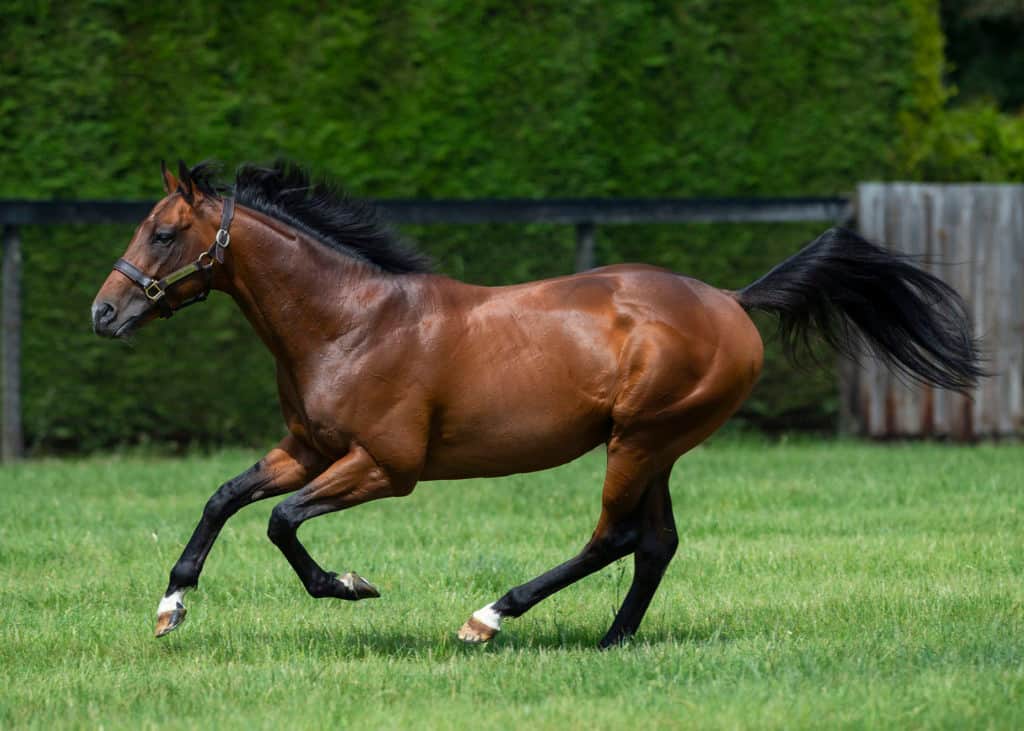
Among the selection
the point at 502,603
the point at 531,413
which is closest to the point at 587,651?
the point at 502,603

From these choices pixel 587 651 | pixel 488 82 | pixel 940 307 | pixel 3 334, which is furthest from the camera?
pixel 488 82

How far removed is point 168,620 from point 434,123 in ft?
22.6

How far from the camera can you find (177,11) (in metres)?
11.4

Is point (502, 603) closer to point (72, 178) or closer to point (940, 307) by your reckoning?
point (940, 307)

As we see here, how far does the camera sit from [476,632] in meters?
5.79

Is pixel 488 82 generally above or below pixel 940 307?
above

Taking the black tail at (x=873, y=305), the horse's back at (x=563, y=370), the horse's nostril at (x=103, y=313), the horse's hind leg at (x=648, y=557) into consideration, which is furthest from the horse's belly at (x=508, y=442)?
the horse's nostril at (x=103, y=313)

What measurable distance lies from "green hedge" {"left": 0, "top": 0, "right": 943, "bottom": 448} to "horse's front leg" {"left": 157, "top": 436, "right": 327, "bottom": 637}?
5.70m

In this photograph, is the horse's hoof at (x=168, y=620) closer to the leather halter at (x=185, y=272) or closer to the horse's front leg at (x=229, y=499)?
the horse's front leg at (x=229, y=499)

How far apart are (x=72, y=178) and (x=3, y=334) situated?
127cm

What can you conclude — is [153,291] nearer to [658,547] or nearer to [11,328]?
[658,547]

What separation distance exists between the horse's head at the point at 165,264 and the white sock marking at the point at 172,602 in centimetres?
100

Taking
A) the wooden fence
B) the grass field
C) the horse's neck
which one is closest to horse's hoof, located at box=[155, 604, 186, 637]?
the grass field

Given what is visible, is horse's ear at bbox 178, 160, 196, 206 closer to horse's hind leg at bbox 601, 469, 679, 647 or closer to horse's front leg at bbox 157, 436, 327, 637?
horse's front leg at bbox 157, 436, 327, 637
